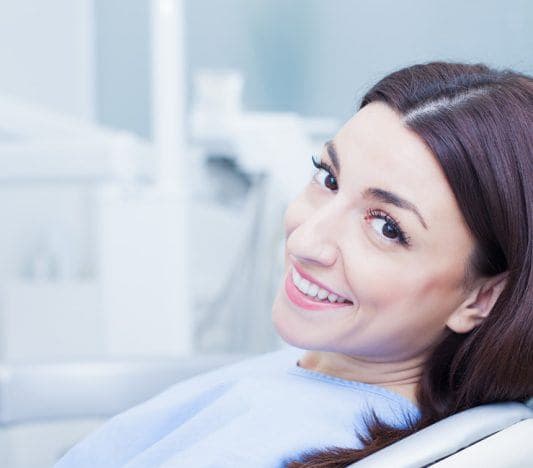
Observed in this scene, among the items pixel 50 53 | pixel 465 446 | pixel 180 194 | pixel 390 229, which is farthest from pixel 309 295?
pixel 50 53

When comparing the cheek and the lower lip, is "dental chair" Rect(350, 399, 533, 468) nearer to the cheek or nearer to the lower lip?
the lower lip

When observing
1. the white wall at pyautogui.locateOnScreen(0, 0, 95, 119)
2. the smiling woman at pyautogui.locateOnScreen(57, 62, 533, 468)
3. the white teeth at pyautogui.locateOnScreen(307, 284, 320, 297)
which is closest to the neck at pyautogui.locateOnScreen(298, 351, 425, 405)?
the smiling woman at pyautogui.locateOnScreen(57, 62, 533, 468)

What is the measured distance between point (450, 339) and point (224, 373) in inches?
11.2

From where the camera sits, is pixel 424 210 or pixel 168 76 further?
pixel 168 76

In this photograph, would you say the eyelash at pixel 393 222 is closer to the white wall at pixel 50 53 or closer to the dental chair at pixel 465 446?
the dental chair at pixel 465 446

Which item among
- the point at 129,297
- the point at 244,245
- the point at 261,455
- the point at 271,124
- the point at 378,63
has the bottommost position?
the point at 129,297

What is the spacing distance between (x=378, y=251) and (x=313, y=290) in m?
0.08

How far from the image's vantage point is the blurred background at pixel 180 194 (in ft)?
4.08

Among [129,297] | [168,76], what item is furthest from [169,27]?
[129,297]

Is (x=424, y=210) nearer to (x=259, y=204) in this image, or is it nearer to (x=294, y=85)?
(x=259, y=204)

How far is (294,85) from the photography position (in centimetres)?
191

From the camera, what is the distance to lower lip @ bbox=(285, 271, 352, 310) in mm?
790

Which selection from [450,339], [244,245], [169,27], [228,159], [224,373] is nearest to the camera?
[450,339]

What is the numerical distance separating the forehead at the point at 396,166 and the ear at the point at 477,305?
0.25 ft
